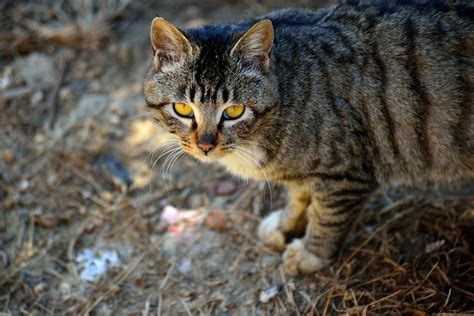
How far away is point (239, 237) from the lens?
3568 millimetres

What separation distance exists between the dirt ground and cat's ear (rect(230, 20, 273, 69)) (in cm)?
100

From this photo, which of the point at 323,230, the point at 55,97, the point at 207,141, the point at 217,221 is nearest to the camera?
the point at 207,141

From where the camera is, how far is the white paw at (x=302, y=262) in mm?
3209

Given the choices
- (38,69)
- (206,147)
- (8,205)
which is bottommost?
(8,205)

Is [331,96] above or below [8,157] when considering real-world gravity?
above

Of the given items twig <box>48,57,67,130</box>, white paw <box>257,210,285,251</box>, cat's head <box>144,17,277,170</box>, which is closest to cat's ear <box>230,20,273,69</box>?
cat's head <box>144,17,277,170</box>

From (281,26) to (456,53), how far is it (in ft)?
3.15

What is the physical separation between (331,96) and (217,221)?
1.27 m

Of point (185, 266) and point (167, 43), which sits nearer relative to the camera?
point (167, 43)

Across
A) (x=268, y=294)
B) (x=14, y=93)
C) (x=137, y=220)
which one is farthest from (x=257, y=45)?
(x=14, y=93)

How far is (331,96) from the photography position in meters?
2.86

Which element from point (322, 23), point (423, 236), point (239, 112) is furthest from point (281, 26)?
point (423, 236)

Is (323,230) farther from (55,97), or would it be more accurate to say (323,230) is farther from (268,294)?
(55,97)

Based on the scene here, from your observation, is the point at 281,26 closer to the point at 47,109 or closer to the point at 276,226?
the point at 276,226
